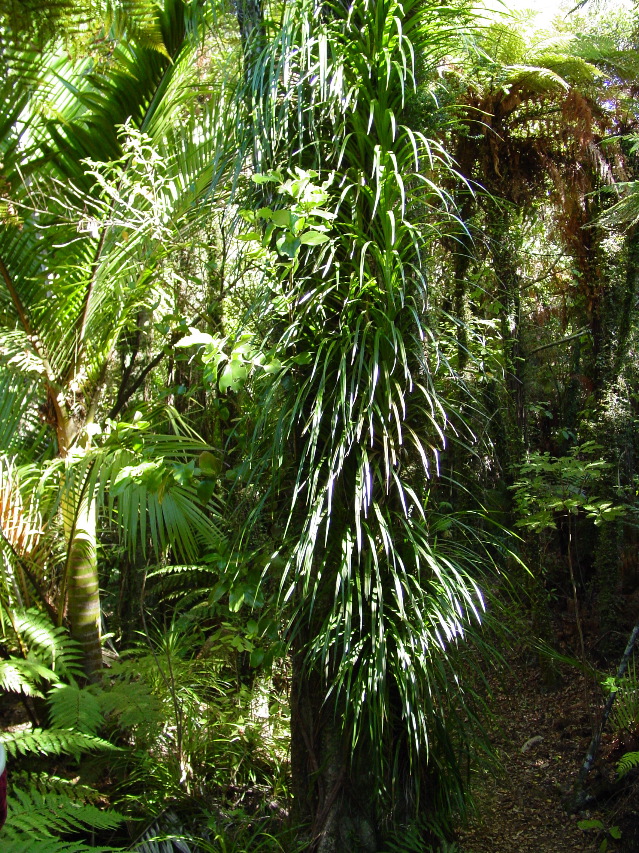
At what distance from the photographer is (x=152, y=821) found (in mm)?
3391

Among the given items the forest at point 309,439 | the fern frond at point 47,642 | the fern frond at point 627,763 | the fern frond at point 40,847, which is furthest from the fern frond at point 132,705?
the fern frond at point 627,763

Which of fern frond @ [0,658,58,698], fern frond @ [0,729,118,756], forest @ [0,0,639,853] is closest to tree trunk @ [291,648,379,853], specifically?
forest @ [0,0,639,853]

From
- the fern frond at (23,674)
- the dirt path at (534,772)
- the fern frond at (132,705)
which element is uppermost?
the fern frond at (23,674)

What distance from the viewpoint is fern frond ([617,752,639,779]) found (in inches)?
126

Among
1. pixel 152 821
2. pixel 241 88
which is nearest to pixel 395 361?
pixel 241 88

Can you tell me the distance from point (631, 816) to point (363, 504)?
2.08 metres

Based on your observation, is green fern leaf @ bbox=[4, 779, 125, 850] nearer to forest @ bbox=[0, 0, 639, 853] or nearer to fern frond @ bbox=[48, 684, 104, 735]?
forest @ bbox=[0, 0, 639, 853]

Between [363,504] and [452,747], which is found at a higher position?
[363,504]

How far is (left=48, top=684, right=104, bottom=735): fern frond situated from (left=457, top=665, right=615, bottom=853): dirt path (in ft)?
5.93

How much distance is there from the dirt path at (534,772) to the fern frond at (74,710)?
1.81m

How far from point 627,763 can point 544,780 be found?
846 millimetres

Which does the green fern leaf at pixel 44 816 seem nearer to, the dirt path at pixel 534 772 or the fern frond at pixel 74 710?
the fern frond at pixel 74 710

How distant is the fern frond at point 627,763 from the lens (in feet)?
10.5

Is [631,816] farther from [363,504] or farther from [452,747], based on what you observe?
[363,504]
